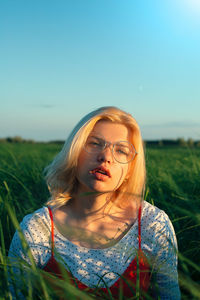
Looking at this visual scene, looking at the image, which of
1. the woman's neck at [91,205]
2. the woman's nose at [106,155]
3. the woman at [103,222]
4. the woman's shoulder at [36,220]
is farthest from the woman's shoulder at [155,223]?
the woman's shoulder at [36,220]

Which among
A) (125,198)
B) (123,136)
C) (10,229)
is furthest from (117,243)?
(10,229)

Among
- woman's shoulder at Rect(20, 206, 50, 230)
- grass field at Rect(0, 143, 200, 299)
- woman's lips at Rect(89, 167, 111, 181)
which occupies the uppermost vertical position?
woman's lips at Rect(89, 167, 111, 181)

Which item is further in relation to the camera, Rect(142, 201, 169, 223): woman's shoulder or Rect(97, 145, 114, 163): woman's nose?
Rect(142, 201, 169, 223): woman's shoulder

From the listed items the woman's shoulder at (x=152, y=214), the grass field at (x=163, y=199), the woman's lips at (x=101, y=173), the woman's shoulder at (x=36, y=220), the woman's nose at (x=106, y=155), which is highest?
the woman's nose at (x=106, y=155)

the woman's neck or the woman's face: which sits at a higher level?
the woman's face

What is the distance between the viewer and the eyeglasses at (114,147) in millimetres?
1383

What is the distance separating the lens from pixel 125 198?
160 cm

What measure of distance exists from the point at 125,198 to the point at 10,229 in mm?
745

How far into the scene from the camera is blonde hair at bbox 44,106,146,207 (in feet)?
4.73

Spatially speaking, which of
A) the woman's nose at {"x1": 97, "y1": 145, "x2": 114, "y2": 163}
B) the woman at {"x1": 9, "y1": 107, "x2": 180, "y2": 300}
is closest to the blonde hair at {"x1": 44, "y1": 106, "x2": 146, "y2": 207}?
the woman at {"x1": 9, "y1": 107, "x2": 180, "y2": 300}

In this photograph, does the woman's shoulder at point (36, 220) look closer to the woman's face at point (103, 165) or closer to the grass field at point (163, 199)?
the grass field at point (163, 199)

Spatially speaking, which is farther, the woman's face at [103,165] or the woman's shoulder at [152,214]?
the woman's shoulder at [152,214]

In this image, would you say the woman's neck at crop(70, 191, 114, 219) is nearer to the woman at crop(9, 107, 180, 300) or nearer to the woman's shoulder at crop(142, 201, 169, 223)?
the woman at crop(9, 107, 180, 300)

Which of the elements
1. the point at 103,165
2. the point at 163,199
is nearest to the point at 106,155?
the point at 103,165
